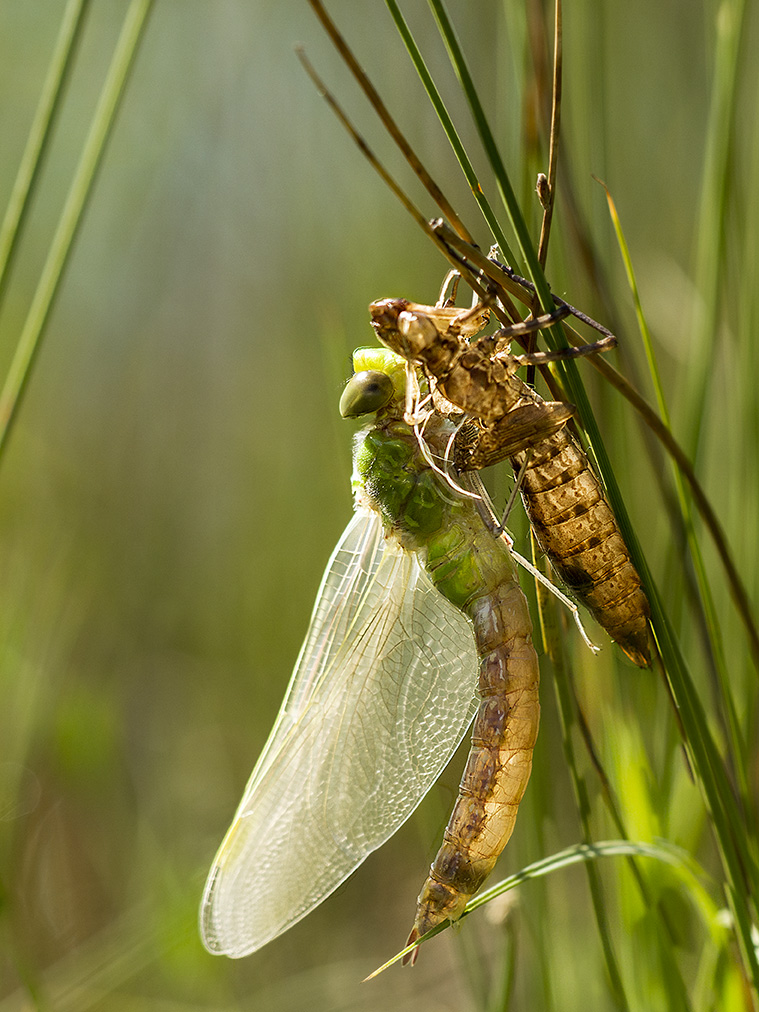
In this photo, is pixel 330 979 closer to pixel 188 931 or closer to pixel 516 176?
pixel 188 931

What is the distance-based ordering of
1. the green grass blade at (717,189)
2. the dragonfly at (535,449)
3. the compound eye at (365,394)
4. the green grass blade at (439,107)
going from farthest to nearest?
the compound eye at (365,394) → the green grass blade at (717,189) → the dragonfly at (535,449) → the green grass blade at (439,107)

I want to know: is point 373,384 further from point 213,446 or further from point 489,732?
point 213,446

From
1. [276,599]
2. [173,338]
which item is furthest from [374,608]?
[173,338]

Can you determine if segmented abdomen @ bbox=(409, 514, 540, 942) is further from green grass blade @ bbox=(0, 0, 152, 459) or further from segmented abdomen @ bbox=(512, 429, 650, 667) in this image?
green grass blade @ bbox=(0, 0, 152, 459)

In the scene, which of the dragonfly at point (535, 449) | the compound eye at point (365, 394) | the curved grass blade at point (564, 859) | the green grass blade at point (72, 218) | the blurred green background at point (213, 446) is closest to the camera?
the curved grass blade at point (564, 859)

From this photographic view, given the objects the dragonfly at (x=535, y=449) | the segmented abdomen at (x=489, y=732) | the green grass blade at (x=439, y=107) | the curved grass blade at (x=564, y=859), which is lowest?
the curved grass blade at (x=564, y=859)

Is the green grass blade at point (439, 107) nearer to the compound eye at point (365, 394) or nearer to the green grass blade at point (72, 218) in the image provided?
the compound eye at point (365, 394)

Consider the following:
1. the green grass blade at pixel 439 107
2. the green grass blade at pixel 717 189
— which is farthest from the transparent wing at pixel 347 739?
the green grass blade at pixel 439 107

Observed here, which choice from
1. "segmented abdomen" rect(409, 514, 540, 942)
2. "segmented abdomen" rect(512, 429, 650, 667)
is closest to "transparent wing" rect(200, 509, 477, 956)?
"segmented abdomen" rect(409, 514, 540, 942)

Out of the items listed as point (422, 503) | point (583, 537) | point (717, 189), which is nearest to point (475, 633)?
point (422, 503)
